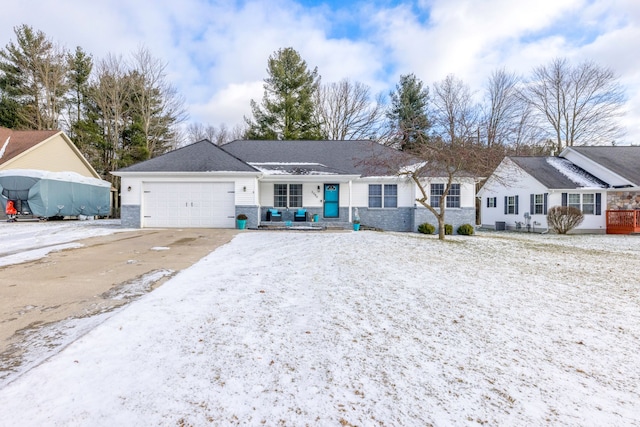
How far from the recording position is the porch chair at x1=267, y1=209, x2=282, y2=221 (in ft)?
47.3

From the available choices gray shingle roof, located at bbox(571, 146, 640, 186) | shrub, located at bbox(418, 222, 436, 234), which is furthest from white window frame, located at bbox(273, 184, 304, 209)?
gray shingle roof, located at bbox(571, 146, 640, 186)

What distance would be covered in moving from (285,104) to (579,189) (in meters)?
19.8

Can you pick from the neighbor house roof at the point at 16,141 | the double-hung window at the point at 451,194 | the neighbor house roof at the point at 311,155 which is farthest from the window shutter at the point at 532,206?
the neighbor house roof at the point at 16,141

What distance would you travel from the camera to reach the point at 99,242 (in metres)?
8.62

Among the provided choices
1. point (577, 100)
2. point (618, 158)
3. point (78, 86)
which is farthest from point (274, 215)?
point (577, 100)

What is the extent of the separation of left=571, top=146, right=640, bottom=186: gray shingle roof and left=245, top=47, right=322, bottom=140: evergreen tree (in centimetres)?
1802

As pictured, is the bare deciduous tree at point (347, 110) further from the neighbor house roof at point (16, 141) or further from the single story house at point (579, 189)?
the neighbor house roof at point (16, 141)

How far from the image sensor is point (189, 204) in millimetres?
13344

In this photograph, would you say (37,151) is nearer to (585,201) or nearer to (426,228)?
(426,228)

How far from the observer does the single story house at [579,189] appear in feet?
52.1

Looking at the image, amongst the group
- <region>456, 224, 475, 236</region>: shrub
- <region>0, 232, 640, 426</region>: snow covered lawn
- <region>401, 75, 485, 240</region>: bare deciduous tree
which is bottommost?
<region>0, 232, 640, 426</region>: snow covered lawn

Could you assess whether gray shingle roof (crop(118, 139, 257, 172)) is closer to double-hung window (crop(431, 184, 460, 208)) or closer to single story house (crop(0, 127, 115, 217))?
single story house (crop(0, 127, 115, 217))

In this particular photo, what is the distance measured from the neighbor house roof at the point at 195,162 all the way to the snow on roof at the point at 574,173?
17.6 metres

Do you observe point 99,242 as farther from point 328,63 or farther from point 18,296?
point 328,63
